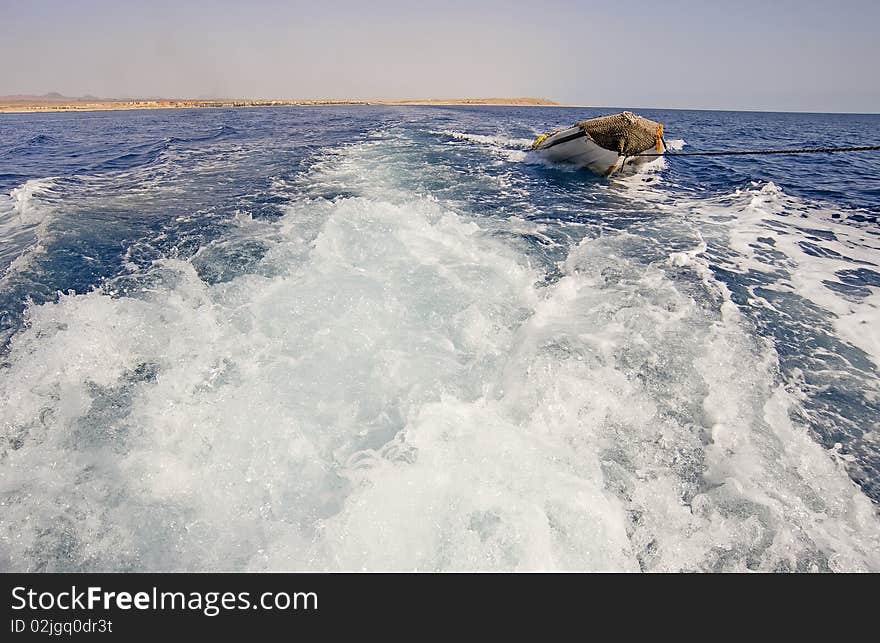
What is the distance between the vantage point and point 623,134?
45.1 ft

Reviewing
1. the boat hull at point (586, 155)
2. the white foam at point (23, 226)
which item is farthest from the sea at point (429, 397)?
the boat hull at point (586, 155)

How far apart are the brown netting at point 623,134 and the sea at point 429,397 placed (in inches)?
260

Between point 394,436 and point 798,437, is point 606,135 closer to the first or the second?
point 798,437

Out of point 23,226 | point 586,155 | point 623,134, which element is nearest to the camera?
point 23,226

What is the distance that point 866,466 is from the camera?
11.6 ft

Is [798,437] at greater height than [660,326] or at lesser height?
lesser

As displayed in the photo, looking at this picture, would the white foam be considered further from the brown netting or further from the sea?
the brown netting

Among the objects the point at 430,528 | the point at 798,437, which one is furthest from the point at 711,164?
the point at 430,528

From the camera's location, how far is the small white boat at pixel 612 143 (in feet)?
45.3

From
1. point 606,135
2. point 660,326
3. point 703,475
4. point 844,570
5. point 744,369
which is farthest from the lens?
point 606,135

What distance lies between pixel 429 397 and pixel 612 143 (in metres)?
13.7

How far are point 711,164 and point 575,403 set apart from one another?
67.2 feet

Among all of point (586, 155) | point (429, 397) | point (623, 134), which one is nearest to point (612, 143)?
point (623, 134)

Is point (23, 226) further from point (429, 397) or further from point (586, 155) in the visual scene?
point (586, 155)
